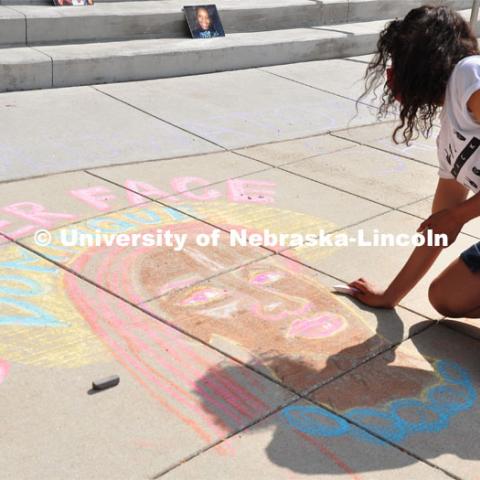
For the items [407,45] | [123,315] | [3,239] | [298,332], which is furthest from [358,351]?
[3,239]

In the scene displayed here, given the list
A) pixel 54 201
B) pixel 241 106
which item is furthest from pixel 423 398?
pixel 241 106

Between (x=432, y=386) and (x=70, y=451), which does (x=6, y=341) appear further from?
(x=432, y=386)

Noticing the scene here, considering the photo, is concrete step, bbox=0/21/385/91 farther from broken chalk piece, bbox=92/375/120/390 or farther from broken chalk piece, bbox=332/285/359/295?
broken chalk piece, bbox=92/375/120/390

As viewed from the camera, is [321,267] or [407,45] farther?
[321,267]

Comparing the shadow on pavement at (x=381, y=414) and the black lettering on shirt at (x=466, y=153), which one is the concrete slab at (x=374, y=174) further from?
the shadow on pavement at (x=381, y=414)

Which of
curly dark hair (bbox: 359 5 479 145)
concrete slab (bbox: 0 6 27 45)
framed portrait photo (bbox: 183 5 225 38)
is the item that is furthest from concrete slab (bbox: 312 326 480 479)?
framed portrait photo (bbox: 183 5 225 38)

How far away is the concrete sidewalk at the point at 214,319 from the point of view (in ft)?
8.58

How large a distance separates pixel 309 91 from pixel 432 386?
4.39m

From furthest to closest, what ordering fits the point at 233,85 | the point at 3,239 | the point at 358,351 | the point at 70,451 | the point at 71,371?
the point at 233,85, the point at 3,239, the point at 358,351, the point at 71,371, the point at 70,451

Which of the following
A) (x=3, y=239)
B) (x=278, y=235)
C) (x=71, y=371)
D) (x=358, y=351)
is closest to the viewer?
(x=71, y=371)

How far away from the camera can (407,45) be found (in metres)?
3.02

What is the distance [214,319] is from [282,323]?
0.27m

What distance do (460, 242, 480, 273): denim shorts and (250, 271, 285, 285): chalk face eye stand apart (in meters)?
0.84

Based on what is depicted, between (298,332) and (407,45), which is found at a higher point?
(407,45)
